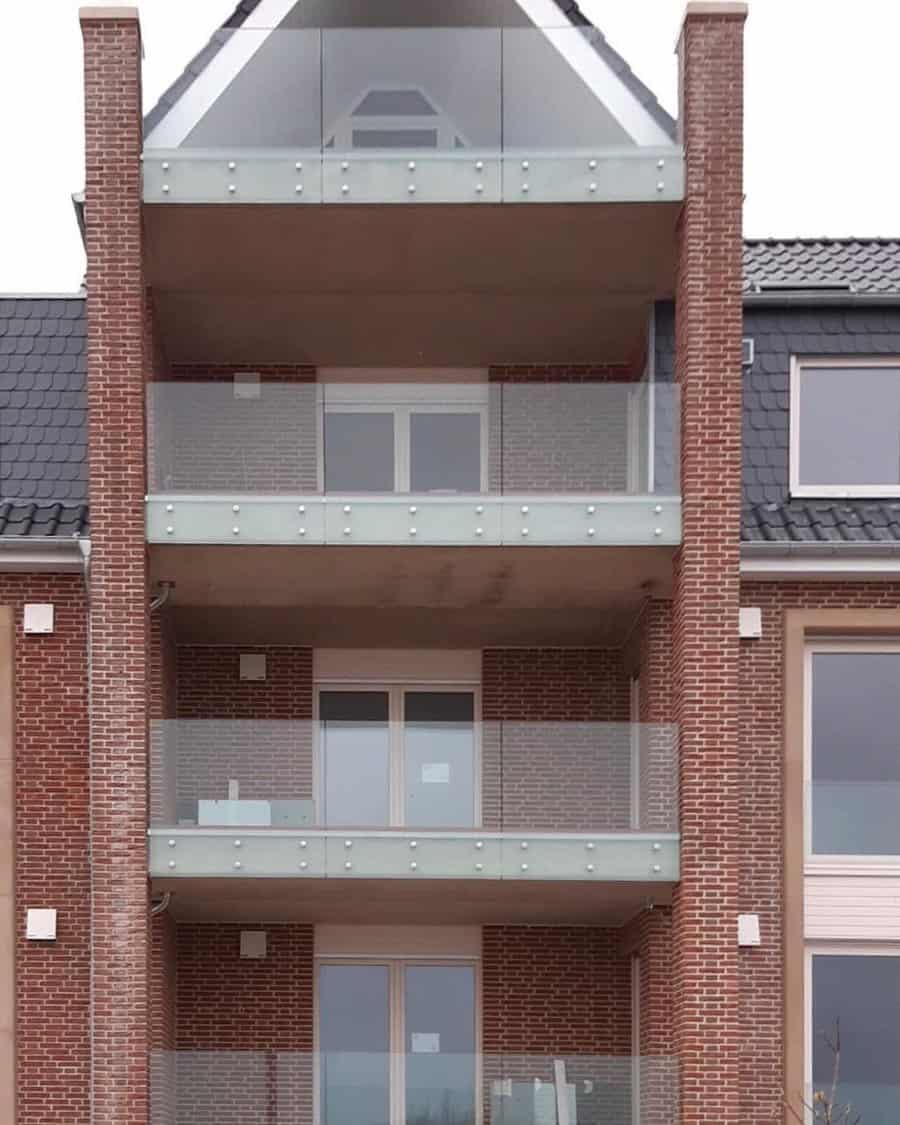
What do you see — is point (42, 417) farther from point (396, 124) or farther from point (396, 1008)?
point (396, 1008)

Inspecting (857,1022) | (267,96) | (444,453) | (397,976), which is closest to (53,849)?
(397,976)

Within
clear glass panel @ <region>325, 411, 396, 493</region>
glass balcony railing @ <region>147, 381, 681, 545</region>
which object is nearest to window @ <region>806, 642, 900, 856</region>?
glass balcony railing @ <region>147, 381, 681, 545</region>

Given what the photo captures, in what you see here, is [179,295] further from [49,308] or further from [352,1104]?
[352,1104]

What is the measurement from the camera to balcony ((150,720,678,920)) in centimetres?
1908

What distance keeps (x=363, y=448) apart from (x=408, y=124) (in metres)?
3.32

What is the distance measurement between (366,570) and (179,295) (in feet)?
11.4

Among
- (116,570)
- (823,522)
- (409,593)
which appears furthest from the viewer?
(409,593)

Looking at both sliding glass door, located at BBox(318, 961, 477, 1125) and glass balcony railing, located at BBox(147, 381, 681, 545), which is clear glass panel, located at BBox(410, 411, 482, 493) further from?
sliding glass door, located at BBox(318, 961, 477, 1125)

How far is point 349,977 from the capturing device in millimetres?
21656

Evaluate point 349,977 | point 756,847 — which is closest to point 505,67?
point 756,847

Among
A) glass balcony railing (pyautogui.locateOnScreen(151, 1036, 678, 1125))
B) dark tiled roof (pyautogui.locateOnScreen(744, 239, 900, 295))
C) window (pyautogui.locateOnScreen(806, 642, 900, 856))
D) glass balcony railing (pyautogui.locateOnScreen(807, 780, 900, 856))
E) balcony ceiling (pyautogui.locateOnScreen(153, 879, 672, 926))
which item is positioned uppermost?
dark tiled roof (pyautogui.locateOnScreen(744, 239, 900, 295))

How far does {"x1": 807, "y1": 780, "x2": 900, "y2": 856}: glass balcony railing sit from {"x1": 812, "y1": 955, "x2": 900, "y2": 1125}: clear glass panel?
1055mm

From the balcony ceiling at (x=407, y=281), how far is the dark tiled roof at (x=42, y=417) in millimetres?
1132

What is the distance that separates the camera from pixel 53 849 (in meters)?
19.8
